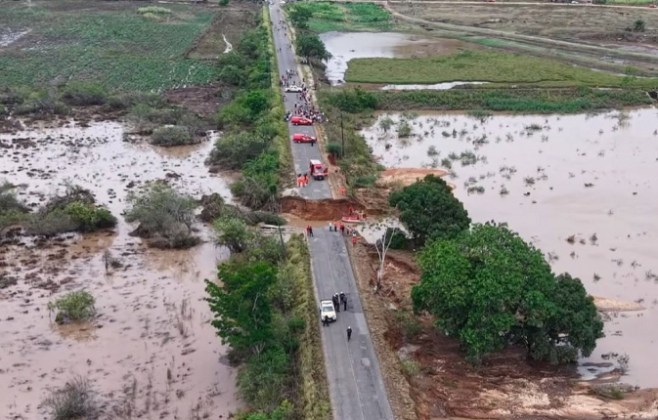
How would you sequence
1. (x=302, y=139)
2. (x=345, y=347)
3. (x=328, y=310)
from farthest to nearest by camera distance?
(x=302, y=139) < (x=328, y=310) < (x=345, y=347)

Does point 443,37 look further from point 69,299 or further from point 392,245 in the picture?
point 69,299

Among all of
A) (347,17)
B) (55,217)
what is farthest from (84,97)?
(347,17)

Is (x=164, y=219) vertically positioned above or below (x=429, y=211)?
below

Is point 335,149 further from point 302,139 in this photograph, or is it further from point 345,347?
point 345,347

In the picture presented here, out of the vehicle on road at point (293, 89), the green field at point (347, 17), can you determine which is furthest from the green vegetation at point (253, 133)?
the green field at point (347, 17)

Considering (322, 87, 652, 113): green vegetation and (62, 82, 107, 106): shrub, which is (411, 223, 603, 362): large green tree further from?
(62, 82, 107, 106): shrub

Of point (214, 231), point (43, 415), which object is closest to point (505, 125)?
point (214, 231)

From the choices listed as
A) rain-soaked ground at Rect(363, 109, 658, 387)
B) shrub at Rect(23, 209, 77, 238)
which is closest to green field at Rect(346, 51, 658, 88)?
rain-soaked ground at Rect(363, 109, 658, 387)
